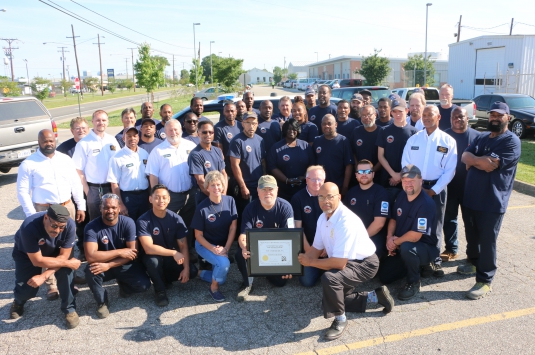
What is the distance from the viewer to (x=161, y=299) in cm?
480

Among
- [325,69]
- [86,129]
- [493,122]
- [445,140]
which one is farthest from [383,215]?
[325,69]

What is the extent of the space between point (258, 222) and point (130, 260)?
1542 mm

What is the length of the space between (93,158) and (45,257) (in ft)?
5.64

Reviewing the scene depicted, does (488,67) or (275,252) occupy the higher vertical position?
(488,67)

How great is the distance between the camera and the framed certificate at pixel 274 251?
445 cm

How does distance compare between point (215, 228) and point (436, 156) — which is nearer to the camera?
point (215, 228)

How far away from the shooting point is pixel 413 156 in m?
5.42

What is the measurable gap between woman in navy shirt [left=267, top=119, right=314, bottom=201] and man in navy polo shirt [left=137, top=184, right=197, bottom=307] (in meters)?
1.71

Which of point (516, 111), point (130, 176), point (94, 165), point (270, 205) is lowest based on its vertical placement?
point (270, 205)

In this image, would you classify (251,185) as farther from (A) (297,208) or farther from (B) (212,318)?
(B) (212,318)

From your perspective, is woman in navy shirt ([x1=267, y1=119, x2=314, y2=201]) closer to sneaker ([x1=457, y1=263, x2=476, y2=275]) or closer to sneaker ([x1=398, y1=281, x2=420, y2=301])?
sneaker ([x1=398, y1=281, x2=420, y2=301])

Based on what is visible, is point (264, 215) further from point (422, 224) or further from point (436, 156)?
→ point (436, 156)

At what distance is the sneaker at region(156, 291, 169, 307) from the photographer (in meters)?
4.76

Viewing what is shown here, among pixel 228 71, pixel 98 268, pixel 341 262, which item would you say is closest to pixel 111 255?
pixel 98 268
